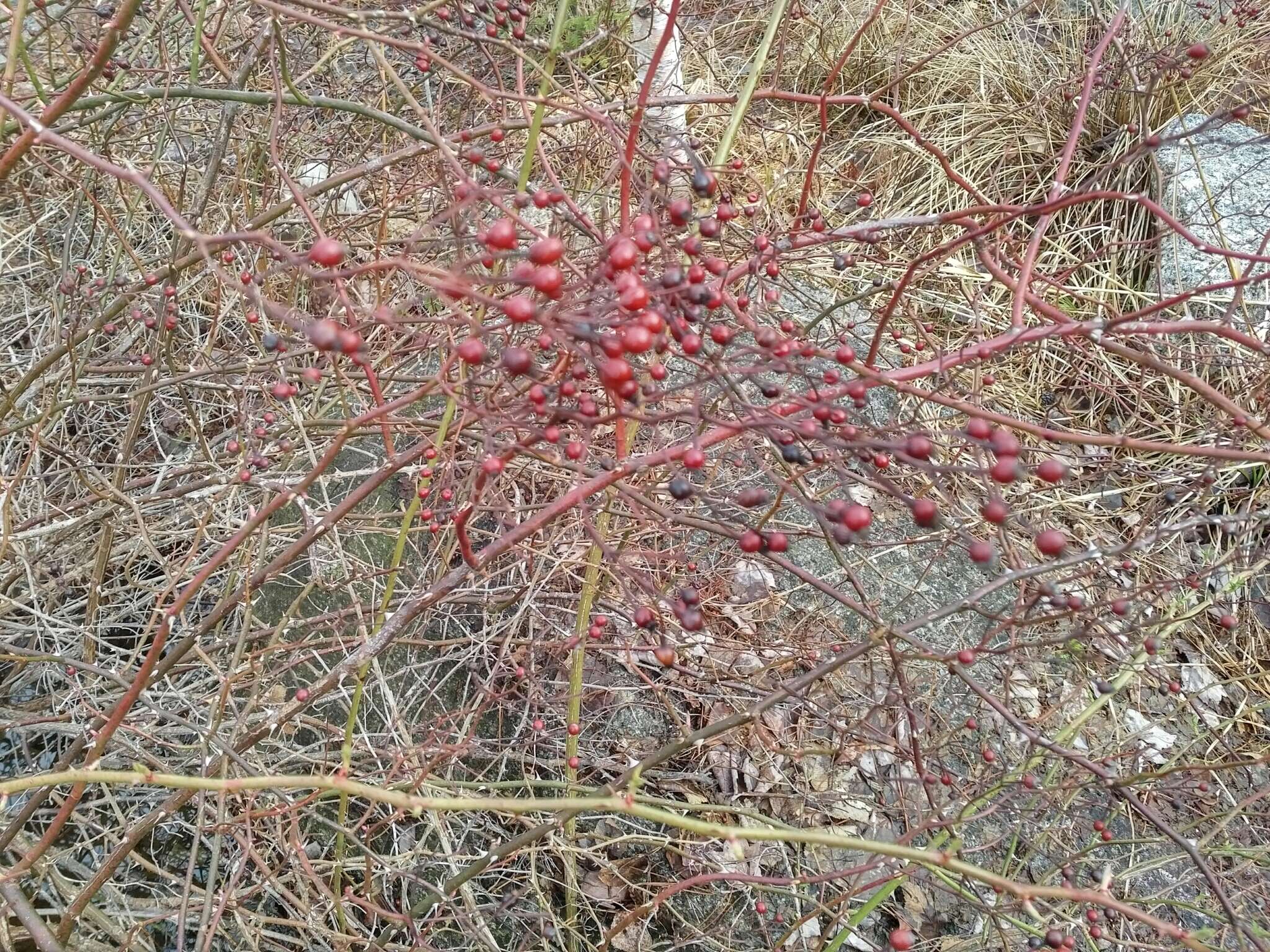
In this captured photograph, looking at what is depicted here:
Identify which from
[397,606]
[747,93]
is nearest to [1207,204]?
[747,93]

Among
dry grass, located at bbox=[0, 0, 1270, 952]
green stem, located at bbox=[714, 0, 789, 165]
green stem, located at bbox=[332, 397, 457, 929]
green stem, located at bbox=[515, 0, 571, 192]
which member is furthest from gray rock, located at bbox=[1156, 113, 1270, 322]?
green stem, located at bbox=[332, 397, 457, 929]

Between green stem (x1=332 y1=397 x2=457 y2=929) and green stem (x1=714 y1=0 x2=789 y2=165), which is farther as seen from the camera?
green stem (x1=714 y1=0 x2=789 y2=165)

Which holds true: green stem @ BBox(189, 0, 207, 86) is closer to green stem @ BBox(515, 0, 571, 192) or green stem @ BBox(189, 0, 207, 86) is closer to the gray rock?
green stem @ BBox(515, 0, 571, 192)

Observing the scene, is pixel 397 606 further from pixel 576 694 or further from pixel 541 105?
pixel 541 105

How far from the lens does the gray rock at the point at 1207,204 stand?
3660mm

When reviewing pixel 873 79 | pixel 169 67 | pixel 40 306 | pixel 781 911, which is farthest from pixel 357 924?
pixel 873 79

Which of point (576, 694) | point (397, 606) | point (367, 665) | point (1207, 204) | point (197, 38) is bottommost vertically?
point (397, 606)

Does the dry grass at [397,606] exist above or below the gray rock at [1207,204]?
below

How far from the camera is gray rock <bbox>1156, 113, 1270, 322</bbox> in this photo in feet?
12.0

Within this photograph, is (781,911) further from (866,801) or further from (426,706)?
(426,706)

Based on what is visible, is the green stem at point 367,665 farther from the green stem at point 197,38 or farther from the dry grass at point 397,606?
the green stem at point 197,38

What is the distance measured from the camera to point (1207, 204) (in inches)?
144

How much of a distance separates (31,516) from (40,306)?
996mm

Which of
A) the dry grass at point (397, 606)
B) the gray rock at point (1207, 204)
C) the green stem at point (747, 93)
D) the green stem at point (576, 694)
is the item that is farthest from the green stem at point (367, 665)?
the gray rock at point (1207, 204)
